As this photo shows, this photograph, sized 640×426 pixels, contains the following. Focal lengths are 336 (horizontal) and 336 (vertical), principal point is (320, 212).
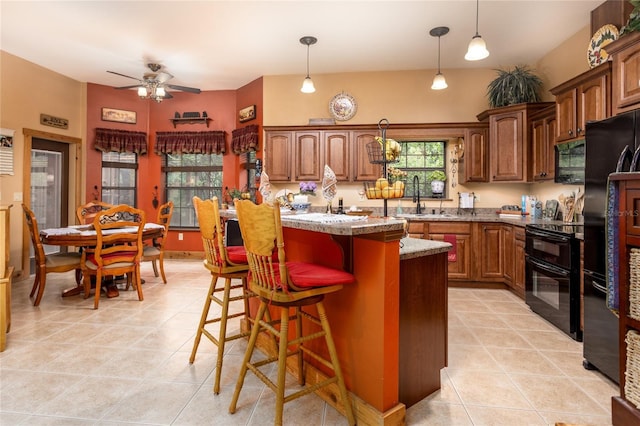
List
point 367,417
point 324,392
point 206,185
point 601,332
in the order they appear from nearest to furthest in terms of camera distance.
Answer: point 367,417 < point 324,392 < point 601,332 < point 206,185

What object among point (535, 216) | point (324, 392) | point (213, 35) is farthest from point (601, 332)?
point (213, 35)

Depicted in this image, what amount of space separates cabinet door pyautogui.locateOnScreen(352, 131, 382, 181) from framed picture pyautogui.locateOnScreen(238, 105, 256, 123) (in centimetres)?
185

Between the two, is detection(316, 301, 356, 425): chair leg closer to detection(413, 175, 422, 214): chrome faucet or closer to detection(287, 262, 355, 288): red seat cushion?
detection(287, 262, 355, 288): red seat cushion

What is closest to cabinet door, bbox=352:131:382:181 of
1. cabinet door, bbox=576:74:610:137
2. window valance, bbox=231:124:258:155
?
Answer: window valance, bbox=231:124:258:155

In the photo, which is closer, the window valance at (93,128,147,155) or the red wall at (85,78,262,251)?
the window valance at (93,128,147,155)

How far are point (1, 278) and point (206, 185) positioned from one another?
386 centimetres

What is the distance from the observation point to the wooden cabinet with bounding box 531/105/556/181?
12.5 feet

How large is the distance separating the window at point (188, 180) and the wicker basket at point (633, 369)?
5.84 metres

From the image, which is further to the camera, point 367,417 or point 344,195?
point 344,195

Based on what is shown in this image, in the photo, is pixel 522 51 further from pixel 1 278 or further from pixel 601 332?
pixel 1 278

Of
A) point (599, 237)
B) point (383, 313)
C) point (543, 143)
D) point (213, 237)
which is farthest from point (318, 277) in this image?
point (543, 143)

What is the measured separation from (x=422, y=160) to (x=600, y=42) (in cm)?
240

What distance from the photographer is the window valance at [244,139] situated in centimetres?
550

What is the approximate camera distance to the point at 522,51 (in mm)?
4477
